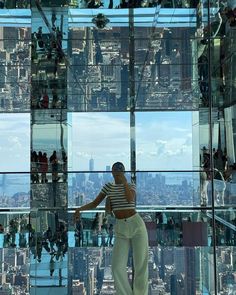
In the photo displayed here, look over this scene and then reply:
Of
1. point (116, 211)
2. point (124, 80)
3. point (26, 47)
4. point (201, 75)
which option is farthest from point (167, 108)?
point (116, 211)

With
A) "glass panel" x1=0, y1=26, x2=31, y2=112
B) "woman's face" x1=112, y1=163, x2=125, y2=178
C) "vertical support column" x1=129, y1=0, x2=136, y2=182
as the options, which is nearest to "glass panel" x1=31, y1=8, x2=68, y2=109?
"vertical support column" x1=129, y1=0, x2=136, y2=182

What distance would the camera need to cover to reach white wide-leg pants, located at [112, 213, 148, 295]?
110 inches

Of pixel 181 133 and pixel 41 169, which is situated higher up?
pixel 181 133

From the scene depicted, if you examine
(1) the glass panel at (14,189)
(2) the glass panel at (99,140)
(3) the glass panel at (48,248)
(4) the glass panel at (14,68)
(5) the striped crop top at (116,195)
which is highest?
(4) the glass panel at (14,68)

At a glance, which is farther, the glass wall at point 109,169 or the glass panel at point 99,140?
the glass panel at point 99,140

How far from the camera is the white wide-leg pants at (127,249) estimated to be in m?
2.80

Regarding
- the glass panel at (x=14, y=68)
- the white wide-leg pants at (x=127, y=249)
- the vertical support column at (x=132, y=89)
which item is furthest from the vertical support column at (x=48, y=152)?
the glass panel at (x=14, y=68)

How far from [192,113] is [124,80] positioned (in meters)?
2.11

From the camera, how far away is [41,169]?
434cm

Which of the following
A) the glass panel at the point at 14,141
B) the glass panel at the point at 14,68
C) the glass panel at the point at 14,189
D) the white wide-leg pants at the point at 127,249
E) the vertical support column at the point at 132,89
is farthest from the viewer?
the glass panel at the point at 14,141

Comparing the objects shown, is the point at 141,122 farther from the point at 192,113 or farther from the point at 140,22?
the point at 140,22

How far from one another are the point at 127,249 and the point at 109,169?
3140 millimetres

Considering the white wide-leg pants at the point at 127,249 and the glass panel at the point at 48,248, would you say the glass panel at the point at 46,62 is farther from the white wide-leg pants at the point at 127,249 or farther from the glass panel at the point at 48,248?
the white wide-leg pants at the point at 127,249

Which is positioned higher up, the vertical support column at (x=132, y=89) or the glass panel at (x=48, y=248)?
the vertical support column at (x=132, y=89)
